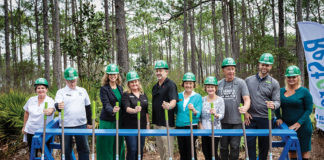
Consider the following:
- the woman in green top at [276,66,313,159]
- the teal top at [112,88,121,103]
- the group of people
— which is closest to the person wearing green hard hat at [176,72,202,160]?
Answer: the group of people

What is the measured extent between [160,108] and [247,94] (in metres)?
1.32

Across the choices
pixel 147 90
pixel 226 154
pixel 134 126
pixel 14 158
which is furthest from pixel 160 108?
pixel 14 158

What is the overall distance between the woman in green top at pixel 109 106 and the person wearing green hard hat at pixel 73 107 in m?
0.29

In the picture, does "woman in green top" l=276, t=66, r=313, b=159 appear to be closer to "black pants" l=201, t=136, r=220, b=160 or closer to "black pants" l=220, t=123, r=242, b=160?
"black pants" l=220, t=123, r=242, b=160

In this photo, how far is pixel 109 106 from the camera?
3.76m

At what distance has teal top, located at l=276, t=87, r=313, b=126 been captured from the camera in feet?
12.1

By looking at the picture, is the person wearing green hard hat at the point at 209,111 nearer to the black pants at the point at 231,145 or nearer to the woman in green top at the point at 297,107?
Result: the black pants at the point at 231,145

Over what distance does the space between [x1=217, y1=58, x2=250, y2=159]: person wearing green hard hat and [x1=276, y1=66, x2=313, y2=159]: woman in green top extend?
0.69 m

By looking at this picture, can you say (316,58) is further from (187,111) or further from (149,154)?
(149,154)

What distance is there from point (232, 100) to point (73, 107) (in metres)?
2.42

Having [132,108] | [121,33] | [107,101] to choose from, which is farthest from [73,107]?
[121,33]

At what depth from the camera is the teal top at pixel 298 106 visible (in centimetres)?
370

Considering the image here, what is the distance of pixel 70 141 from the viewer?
12.8 ft

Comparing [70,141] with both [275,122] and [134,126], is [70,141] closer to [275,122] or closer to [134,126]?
[134,126]
